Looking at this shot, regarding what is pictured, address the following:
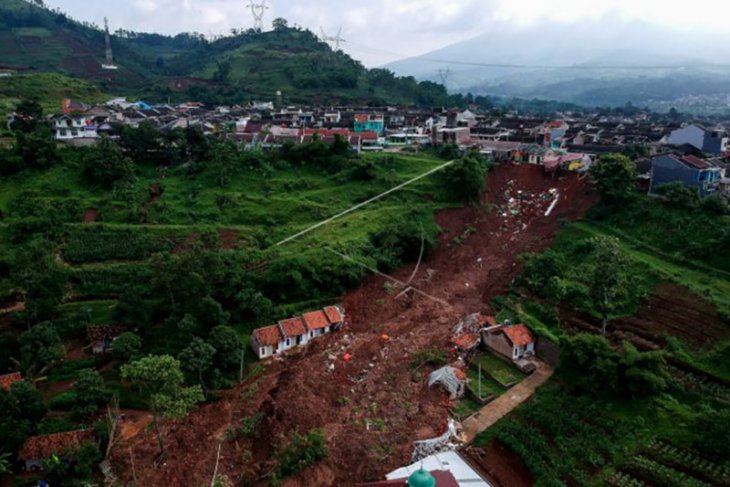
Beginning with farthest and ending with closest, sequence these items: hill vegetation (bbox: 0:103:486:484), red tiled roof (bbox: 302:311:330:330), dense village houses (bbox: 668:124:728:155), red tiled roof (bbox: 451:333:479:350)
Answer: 1. dense village houses (bbox: 668:124:728:155)
2. red tiled roof (bbox: 302:311:330:330)
3. red tiled roof (bbox: 451:333:479:350)
4. hill vegetation (bbox: 0:103:486:484)

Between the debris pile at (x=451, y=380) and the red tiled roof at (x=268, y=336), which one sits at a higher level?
the red tiled roof at (x=268, y=336)

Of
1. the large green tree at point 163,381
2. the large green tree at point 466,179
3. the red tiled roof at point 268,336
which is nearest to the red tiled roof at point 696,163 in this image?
the large green tree at point 466,179

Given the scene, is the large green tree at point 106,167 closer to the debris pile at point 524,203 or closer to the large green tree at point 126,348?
the large green tree at point 126,348

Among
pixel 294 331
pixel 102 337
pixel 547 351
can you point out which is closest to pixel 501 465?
pixel 547 351

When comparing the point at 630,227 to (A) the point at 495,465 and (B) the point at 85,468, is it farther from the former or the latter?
(B) the point at 85,468

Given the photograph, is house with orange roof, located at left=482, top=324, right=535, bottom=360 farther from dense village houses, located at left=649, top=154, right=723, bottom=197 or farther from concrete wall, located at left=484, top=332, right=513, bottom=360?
dense village houses, located at left=649, top=154, right=723, bottom=197

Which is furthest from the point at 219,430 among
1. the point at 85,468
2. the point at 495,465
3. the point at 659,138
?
the point at 659,138

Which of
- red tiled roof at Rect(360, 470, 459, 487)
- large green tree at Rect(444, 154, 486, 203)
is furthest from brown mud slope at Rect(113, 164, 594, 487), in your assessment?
large green tree at Rect(444, 154, 486, 203)
